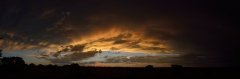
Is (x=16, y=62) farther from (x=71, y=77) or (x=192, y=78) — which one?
(x=192, y=78)

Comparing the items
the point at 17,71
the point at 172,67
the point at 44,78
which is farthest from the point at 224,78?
the point at 17,71

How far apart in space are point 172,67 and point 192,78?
1287 cm

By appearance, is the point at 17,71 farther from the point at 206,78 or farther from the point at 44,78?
the point at 206,78

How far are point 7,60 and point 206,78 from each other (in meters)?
39.7

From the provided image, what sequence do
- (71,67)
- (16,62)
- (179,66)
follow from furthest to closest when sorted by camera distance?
(71,67) → (179,66) → (16,62)

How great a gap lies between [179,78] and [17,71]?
3351 centimetres

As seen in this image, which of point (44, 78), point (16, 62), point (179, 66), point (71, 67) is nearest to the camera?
point (44, 78)

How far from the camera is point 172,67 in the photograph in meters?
86.5

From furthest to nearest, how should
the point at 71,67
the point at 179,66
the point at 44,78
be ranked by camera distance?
the point at 71,67, the point at 179,66, the point at 44,78

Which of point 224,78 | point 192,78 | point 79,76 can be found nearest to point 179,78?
point 192,78

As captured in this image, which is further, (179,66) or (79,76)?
(179,66)

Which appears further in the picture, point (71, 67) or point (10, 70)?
point (71, 67)

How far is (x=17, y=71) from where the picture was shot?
3061 inches

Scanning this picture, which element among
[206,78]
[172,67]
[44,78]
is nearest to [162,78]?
[206,78]
